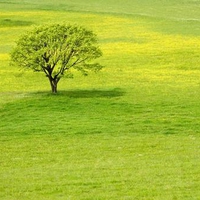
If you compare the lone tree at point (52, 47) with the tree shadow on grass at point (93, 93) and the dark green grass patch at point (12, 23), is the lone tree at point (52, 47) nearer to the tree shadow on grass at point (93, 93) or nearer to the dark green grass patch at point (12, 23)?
the tree shadow on grass at point (93, 93)

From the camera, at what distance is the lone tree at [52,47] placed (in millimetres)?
37406

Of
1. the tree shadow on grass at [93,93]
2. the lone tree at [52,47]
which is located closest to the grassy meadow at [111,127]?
the tree shadow on grass at [93,93]

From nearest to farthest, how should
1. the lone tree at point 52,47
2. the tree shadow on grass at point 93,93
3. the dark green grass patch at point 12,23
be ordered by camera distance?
the tree shadow on grass at point 93,93 < the lone tree at point 52,47 < the dark green grass patch at point 12,23

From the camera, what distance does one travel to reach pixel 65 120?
1257 inches

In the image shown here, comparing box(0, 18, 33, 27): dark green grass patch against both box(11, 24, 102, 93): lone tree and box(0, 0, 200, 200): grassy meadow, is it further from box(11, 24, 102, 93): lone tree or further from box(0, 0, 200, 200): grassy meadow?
box(11, 24, 102, 93): lone tree

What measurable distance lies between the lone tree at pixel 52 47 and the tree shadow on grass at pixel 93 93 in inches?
39.9

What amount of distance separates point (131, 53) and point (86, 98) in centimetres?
2150

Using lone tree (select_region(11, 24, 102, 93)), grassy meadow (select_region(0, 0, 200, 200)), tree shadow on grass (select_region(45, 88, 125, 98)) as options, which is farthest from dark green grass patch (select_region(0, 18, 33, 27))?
lone tree (select_region(11, 24, 102, 93))

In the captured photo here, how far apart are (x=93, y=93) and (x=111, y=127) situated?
27.5ft

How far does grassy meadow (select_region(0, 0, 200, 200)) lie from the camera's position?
801 inches

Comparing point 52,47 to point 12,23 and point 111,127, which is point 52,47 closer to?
point 111,127

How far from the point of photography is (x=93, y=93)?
126 ft

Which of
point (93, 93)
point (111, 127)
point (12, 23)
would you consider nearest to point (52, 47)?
point (93, 93)

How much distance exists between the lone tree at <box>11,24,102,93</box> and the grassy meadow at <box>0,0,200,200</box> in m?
1.91
